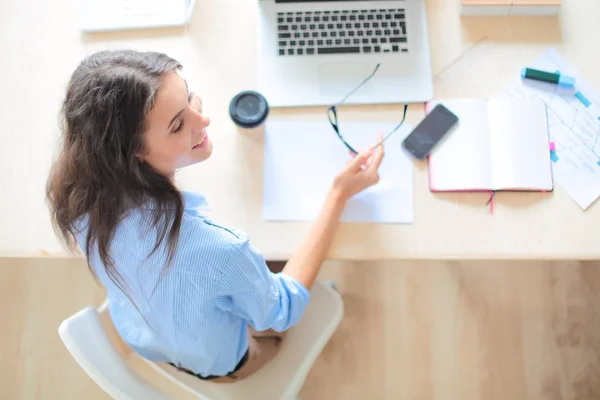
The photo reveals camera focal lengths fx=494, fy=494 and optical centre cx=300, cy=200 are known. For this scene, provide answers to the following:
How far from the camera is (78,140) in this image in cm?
68

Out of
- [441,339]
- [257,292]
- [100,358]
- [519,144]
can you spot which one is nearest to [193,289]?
[257,292]

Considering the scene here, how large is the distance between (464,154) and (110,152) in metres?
0.62

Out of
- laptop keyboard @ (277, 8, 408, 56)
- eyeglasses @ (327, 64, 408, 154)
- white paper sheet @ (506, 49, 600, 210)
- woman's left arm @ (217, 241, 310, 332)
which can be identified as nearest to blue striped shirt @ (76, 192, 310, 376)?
woman's left arm @ (217, 241, 310, 332)

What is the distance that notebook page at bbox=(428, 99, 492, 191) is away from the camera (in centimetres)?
91

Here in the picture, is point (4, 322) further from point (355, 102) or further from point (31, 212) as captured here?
point (355, 102)

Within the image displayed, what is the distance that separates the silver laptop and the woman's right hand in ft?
0.46

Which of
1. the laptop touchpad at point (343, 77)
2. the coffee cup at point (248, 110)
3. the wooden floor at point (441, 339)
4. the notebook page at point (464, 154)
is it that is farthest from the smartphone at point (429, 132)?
the wooden floor at point (441, 339)

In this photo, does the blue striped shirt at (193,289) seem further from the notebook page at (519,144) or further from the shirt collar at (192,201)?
the notebook page at (519,144)

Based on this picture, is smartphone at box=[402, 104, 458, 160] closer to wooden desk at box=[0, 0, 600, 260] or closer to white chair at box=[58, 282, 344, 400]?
wooden desk at box=[0, 0, 600, 260]

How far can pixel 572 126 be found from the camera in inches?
36.7

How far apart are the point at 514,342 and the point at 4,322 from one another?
1.49m

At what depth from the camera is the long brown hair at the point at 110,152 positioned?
2.16 feet

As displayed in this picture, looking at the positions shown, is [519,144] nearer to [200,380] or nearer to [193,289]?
[193,289]

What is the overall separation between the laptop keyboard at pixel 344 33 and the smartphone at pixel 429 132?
Answer: 157 mm
